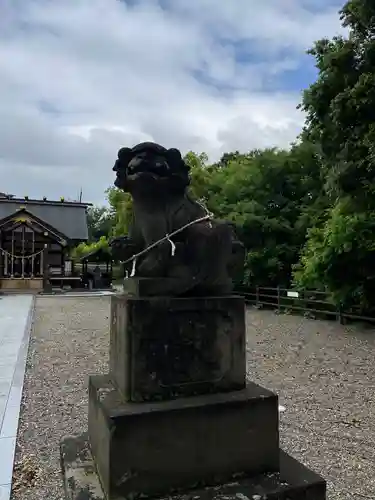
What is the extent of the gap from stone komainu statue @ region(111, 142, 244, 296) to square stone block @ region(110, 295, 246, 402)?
109 mm

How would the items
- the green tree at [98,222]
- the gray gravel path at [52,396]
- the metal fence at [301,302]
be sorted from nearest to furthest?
the gray gravel path at [52,396]
the metal fence at [301,302]
the green tree at [98,222]

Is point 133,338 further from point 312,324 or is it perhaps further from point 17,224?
point 17,224

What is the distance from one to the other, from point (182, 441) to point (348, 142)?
6.94m

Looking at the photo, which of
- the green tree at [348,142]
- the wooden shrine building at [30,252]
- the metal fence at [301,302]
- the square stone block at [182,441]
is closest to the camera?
the square stone block at [182,441]

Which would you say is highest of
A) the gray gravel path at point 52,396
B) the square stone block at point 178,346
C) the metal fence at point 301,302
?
the square stone block at point 178,346

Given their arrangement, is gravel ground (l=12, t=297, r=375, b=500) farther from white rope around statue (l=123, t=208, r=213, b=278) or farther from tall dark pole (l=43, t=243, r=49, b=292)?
tall dark pole (l=43, t=243, r=49, b=292)

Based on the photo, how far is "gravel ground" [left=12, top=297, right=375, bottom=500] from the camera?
3059 mm

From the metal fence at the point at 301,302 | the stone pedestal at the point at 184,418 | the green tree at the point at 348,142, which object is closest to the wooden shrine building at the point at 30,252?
the metal fence at the point at 301,302

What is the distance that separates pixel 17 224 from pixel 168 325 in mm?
21481

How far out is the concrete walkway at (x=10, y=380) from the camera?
10.1 feet

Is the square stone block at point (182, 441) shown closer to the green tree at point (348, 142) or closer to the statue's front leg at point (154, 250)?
the statue's front leg at point (154, 250)

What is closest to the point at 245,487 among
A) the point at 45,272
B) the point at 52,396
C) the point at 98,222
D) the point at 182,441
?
the point at 182,441

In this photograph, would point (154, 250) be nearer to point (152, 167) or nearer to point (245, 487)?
point (152, 167)

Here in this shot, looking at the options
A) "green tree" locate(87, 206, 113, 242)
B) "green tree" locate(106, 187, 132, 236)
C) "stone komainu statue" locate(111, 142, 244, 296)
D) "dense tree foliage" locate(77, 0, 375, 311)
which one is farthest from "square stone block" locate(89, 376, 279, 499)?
"green tree" locate(87, 206, 113, 242)
